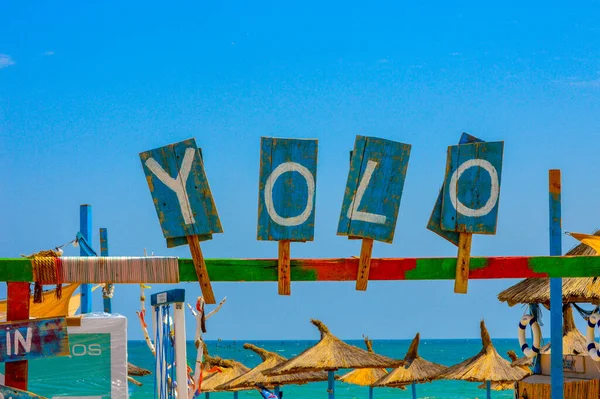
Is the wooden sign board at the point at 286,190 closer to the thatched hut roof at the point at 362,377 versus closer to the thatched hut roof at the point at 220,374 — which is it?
the thatched hut roof at the point at 220,374

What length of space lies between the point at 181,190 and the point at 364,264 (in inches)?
50.8

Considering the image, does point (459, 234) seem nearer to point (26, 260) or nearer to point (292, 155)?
point (292, 155)

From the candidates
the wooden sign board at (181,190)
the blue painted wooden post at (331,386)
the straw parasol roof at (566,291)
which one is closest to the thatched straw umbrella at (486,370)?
the blue painted wooden post at (331,386)

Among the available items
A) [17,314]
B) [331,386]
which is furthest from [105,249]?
[331,386]

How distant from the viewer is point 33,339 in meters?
5.97

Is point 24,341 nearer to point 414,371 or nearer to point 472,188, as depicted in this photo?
point 472,188

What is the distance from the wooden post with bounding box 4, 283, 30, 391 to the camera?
19.7 feet

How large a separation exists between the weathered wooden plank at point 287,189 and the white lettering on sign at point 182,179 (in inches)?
18.1

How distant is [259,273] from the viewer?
246 inches

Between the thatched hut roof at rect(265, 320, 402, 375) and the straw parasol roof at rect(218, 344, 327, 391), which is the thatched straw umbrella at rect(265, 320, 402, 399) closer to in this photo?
the thatched hut roof at rect(265, 320, 402, 375)

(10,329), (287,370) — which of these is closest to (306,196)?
(10,329)

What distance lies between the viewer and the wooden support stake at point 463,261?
20.6 ft

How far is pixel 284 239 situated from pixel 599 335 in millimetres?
5821

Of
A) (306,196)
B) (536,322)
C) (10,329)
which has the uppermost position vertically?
(306,196)
